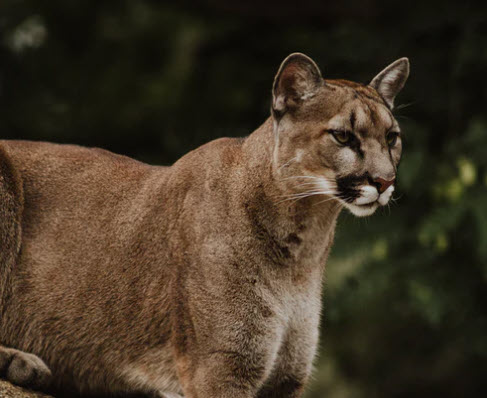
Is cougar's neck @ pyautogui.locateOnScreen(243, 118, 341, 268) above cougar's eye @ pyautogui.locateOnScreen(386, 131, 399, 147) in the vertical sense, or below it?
below

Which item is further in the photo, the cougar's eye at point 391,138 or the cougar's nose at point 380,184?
the cougar's eye at point 391,138

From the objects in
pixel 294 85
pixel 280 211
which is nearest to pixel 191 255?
pixel 280 211

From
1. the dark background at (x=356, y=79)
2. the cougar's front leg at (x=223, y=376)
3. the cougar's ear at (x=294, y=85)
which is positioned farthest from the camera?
the dark background at (x=356, y=79)

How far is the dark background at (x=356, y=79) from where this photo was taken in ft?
26.7

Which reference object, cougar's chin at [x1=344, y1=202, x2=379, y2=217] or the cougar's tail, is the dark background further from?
the cougar's tail

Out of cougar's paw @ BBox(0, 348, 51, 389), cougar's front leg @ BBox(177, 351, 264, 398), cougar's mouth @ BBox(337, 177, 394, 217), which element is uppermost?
cougar's mouth @ BBox(337, 177, 394, 217)

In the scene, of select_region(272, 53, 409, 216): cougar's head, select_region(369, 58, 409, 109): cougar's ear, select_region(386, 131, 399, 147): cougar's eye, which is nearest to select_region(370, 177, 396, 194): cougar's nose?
select_region(272, 53, 409, 216): cougar's head

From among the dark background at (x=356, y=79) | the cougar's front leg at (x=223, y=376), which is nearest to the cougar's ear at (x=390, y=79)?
the cougar's front leg at (x=223, y=376)

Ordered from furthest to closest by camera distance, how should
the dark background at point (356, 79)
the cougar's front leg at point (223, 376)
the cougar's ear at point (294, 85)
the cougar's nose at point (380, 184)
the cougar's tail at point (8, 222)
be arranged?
1. the dark background at point (356, 79)
2. the cougar's tail at point (8, 222)
3. the cougar's ear at point (294, 85)
4. the cougar's front leg at point (223, 376)
5. the cougar's nose at point (380, 184)

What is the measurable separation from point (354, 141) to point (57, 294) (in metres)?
1.96

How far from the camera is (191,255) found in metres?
5.05

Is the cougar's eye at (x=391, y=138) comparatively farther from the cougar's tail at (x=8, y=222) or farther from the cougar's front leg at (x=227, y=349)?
the cougar's tail at (x=8, y=222)

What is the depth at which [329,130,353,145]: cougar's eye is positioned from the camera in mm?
4871

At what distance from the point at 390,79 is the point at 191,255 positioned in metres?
1.59
